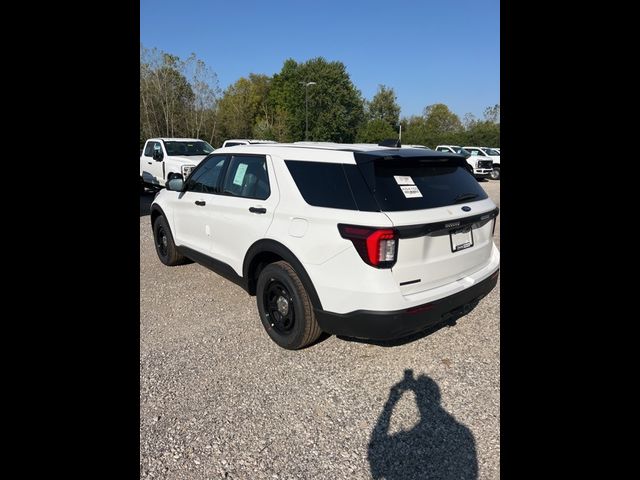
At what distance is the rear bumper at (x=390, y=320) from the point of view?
2639 mm

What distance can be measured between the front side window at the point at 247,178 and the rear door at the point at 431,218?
1.17m

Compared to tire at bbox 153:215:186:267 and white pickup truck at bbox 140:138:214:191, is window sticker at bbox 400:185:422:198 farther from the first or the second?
white pickup truck at bbox 140:138:214:191

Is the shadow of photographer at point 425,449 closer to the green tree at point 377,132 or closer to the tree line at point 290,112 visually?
the tree line at point 290,112

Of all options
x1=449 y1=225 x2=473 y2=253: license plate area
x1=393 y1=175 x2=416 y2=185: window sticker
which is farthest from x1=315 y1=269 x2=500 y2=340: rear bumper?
x1=393 y1=175 x2=416 y2=185: window sticker

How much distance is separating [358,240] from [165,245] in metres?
3.86

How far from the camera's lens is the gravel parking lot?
2.16 meters

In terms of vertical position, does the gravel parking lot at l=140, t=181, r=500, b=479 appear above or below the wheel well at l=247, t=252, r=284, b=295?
below

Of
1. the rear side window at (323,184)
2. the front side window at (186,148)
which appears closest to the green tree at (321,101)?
the front side window at (186,148)

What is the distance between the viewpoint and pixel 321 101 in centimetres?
5200

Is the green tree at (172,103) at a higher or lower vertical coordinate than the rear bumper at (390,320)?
higher
